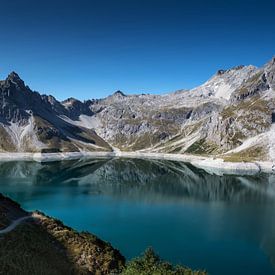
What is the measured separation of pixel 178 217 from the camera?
125 m

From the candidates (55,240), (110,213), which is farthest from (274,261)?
(110,213)

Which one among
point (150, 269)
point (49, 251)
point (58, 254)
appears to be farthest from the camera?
point (58, 254)

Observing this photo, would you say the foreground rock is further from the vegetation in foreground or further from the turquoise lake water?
the turquoise lake water

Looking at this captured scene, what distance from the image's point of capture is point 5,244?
50000mm

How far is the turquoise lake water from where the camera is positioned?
87000 millimetres

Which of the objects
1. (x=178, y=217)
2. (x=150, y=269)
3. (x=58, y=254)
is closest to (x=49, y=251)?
(x=58, y=254)

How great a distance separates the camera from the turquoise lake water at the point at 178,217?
87.0m

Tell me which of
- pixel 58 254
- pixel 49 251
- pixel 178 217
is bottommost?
pixel 178 217

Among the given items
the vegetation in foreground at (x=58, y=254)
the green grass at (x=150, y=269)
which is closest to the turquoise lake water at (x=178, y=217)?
the vegetation in foreground at (x=58, y=254)

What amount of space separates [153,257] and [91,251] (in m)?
10.5

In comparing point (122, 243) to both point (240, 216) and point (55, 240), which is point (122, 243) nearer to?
point (55, 240)

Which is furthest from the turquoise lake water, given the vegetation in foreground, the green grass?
the green grass

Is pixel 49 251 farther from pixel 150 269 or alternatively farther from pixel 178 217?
pixel 178 217

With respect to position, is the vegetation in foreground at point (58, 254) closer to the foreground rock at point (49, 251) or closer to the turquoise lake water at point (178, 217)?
the foreground rock at point (49, 251)
